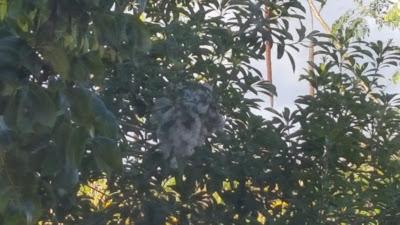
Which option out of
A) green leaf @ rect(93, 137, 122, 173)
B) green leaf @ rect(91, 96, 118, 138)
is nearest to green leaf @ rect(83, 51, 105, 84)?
green leaf @ rect(91, 96, 118, 138)

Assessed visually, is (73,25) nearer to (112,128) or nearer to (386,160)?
(112,128)

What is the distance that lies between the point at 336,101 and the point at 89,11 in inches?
103

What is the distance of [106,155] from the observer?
2.91 meters

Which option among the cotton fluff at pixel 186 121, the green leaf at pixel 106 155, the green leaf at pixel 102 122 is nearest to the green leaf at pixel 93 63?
the green leaf at pixel 102 122

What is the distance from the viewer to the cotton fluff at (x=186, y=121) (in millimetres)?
4449

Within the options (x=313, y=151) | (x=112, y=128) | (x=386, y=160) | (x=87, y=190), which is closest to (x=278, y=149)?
(x=313, y=151)

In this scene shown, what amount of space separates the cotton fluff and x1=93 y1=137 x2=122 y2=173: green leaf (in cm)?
149

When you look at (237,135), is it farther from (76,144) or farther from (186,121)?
(76,144)

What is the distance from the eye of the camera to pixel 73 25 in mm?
2830

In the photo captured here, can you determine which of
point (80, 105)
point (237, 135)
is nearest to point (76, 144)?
point (80, 105)

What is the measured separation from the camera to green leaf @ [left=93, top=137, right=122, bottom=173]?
2.91 m

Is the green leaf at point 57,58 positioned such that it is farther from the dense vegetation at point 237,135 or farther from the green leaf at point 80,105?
the dense vegetation at point 237,135

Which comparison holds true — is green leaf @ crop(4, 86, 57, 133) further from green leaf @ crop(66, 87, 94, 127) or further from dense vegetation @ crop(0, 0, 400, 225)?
dense vegetation @ crop(0, 0, 400, 225)

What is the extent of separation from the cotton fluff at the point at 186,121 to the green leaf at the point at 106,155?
1.49 m
